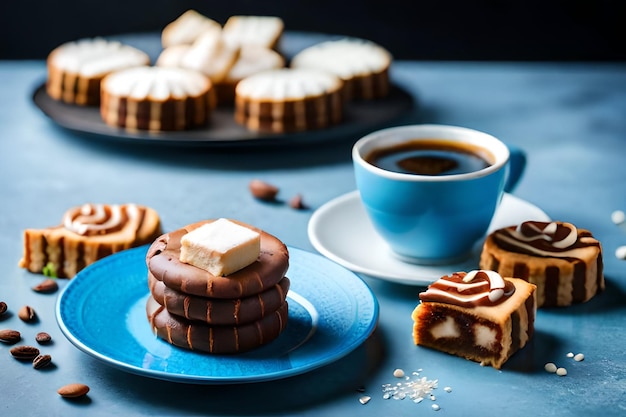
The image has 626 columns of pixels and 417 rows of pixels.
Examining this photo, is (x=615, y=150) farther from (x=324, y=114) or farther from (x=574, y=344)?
(x=574, y=344)

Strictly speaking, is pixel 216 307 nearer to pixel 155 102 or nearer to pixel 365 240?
pixel 365 240

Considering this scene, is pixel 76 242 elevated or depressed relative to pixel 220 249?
depressed

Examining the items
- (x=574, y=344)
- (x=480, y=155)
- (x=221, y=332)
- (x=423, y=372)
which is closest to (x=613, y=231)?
(x=480, y=155)

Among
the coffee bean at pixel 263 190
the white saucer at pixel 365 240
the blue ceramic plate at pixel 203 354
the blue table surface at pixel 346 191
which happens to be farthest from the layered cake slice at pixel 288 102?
the blue ceramic plate at pixel 203 354

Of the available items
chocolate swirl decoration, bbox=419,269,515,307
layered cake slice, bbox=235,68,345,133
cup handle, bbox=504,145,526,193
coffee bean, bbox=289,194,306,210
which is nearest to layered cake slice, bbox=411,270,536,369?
chocolate swirl decoration, bbox=419,269,515,307

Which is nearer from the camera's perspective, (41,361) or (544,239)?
(41,361)

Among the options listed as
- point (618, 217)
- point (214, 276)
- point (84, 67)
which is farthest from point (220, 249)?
point (84, 67)

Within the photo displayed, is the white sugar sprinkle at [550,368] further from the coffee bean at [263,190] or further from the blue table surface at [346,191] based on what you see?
the coffee bean at [263,190]

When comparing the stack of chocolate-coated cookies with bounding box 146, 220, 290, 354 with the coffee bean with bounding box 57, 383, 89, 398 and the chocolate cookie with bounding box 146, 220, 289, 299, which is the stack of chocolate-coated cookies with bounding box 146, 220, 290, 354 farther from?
the coffee bean with bounding box 57, 383, 89, 398
